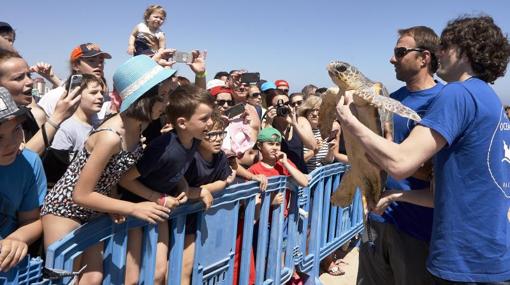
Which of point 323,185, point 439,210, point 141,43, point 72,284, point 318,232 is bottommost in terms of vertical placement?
point 318,232

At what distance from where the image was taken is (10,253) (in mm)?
1564

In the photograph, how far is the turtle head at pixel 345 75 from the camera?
2246 mm

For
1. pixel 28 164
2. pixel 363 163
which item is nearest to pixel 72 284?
pixel 28 164

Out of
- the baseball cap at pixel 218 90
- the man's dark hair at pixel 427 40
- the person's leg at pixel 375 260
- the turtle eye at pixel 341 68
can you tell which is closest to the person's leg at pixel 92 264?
the turtle eye at pixel 341 68

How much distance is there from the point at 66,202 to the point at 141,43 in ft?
10.5

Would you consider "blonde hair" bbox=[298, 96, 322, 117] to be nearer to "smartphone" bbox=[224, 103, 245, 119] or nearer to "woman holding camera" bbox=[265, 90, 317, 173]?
"woman holding camera" bbox=[265, 90, 317, 173]

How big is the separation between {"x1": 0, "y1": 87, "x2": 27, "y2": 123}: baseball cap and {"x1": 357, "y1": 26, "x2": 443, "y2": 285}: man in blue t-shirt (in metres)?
1.81

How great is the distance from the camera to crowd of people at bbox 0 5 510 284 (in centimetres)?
180

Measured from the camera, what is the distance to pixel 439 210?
1905 mm

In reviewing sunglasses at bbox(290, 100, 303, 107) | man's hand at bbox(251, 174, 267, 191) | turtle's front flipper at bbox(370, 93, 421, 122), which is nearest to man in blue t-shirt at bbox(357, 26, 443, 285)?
turtle's front flipper at bbox(370, 93, 421, 122)

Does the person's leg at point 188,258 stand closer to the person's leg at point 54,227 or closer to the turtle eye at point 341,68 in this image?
the person's leg at point 54,227

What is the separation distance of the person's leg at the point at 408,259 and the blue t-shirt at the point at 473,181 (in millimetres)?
551

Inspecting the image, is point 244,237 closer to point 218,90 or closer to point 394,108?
point 394,108

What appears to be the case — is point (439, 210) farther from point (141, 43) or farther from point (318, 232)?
point (141, 43)
